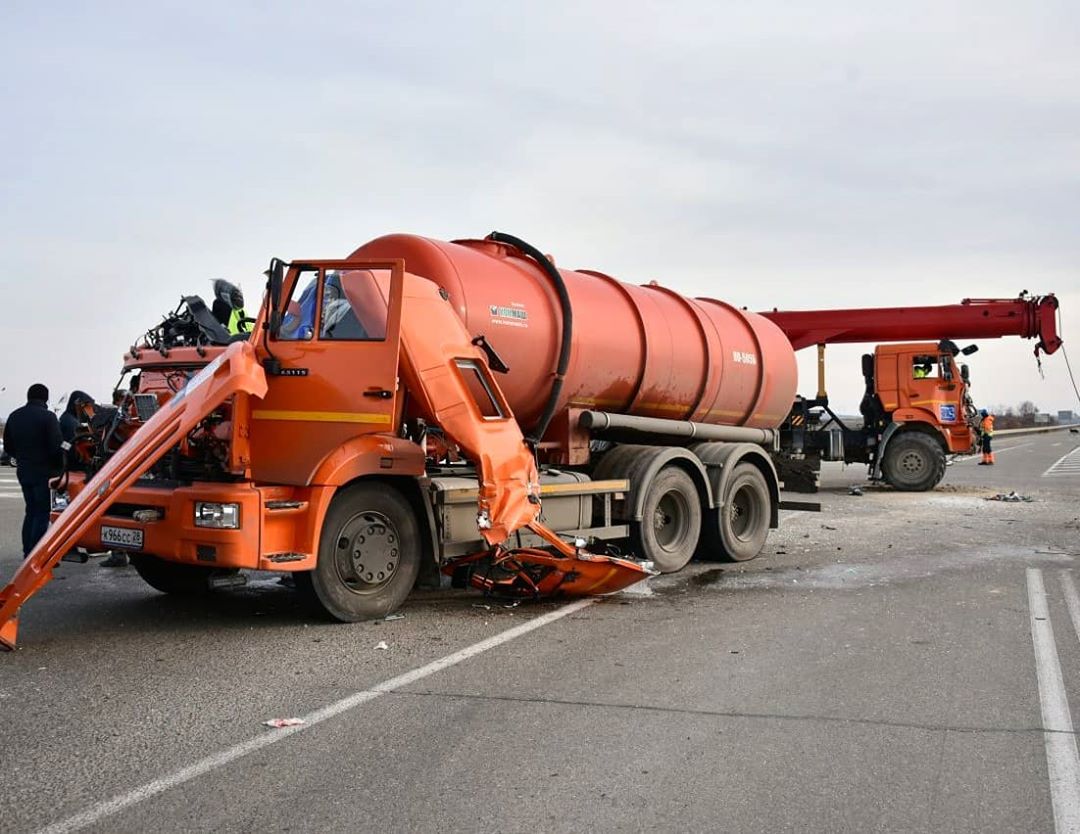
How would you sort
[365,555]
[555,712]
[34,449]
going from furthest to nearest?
[34,449]
[365,555]
[555,712]

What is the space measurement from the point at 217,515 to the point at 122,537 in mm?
964

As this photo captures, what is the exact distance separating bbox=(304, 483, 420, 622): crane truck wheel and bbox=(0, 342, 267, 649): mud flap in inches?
42.4

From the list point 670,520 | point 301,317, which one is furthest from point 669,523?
point 301,317

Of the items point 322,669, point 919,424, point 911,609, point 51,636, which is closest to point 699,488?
point 911,609

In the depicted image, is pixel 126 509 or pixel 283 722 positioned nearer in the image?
pixel 283 722

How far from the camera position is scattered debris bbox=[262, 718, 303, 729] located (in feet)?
15.8

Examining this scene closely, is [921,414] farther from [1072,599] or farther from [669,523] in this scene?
[1072,599]

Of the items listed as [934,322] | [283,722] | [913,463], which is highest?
[934,322]

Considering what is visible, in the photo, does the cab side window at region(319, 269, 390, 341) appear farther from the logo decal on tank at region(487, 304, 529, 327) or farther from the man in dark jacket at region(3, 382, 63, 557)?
the man in dark jacket at region(3, 382, 63, 557)

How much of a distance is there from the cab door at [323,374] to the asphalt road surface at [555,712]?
4.30 feet

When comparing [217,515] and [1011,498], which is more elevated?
[217,515]

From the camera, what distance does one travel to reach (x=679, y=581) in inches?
379

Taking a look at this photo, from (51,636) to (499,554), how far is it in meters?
3.30

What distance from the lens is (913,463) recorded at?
2100cm
